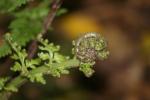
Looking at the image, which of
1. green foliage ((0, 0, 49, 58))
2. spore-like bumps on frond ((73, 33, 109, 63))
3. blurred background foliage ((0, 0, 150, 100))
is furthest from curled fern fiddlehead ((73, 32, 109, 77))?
blurred background foliage ((0, 0, 150, 100))

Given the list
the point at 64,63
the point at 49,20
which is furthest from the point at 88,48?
the point at 49,20

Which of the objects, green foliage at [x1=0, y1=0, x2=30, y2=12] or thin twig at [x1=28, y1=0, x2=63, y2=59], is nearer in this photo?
green foliage at [x1=0, y1=0, x2=30, y2=12]

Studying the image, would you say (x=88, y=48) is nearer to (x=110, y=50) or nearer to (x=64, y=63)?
(x=64, y=63)

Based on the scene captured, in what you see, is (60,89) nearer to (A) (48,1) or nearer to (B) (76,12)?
(B) (76,12)

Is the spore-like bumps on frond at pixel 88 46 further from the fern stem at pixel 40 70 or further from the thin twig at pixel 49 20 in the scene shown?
the thin twig at pixel 49 20

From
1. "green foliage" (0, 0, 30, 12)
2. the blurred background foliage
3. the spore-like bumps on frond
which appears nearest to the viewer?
the spore-like bumps on frond

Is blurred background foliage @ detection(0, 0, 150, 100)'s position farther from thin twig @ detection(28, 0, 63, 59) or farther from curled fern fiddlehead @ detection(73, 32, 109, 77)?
curled fern fiddlehead @ detection(73, 32, 109, 77)

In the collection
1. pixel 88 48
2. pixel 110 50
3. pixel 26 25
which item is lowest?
pixel 110 50
